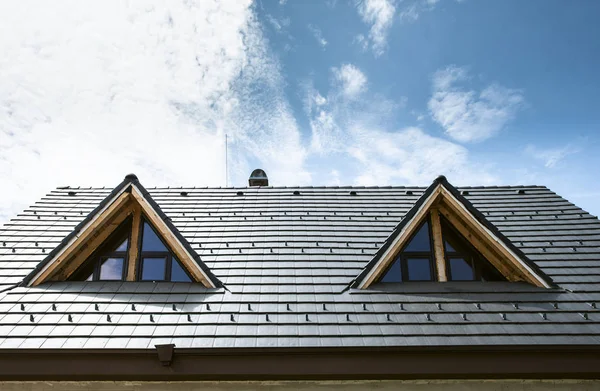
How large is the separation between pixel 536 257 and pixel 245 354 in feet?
19.7

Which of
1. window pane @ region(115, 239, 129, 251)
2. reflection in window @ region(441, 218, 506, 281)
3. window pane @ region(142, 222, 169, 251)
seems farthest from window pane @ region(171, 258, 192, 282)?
reflection in window @ region(441, 218, 506, 281)

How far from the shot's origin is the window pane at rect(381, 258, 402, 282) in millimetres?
6965

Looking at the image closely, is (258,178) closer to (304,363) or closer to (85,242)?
(85,242)

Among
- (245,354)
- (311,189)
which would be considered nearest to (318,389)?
(245,354)

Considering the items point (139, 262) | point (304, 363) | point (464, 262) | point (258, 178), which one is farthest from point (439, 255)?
point (258, 178)

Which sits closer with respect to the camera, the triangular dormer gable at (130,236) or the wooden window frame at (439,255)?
the triangular dormer gable at (130,236)

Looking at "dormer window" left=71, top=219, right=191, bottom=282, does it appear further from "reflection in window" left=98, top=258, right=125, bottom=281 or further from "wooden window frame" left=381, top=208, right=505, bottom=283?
"wooden window frame" left=381, top=208, right=505, bottom=283

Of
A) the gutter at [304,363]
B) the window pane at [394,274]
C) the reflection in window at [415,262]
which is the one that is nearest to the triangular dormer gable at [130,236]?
the gutter at [304,363]

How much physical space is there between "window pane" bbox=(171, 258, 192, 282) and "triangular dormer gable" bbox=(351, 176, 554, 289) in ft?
9.93

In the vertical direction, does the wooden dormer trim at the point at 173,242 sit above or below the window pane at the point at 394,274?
above

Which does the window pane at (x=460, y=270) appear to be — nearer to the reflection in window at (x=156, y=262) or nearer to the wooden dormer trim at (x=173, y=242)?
the wooden dormer trim at (x=173, y=242)

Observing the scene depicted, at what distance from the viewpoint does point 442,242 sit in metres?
7.18

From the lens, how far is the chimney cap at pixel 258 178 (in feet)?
41.9

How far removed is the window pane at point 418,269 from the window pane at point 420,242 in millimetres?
203
